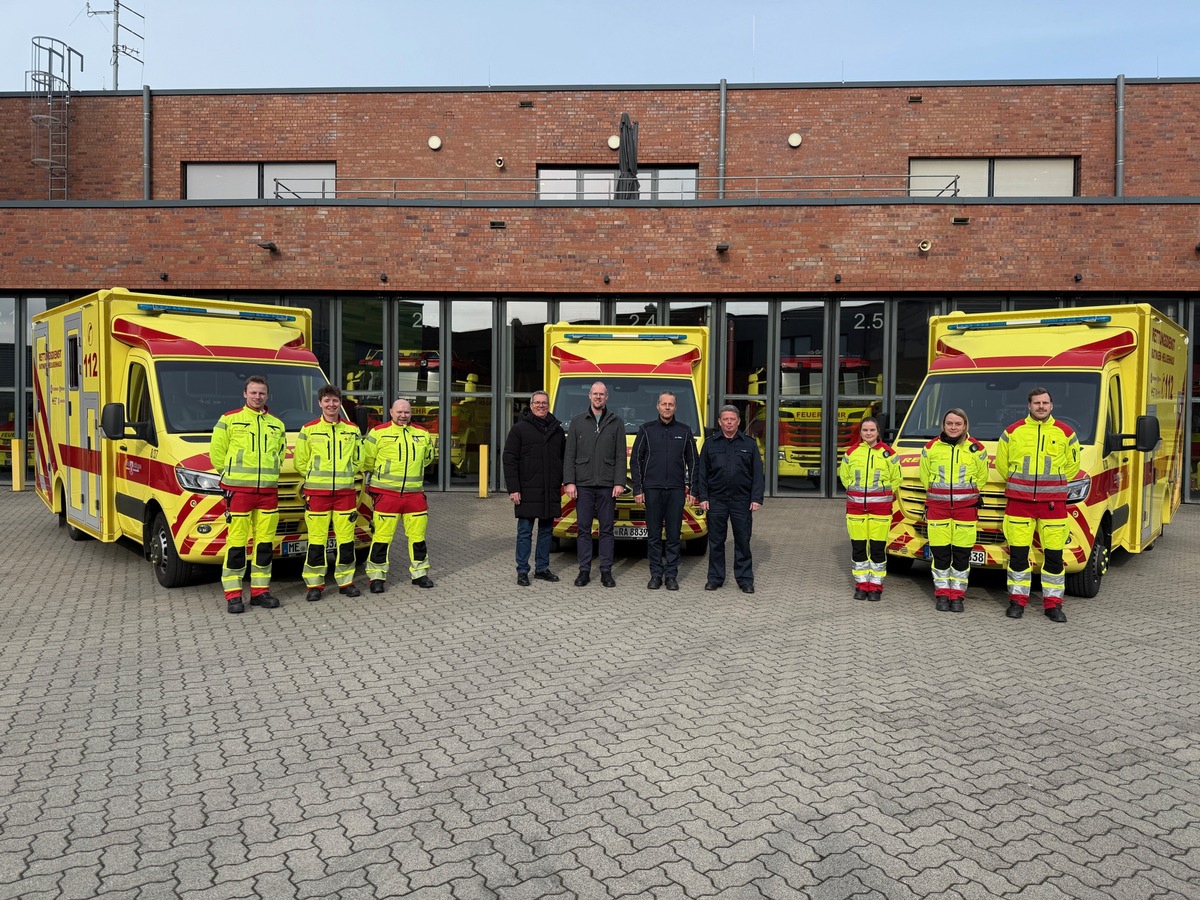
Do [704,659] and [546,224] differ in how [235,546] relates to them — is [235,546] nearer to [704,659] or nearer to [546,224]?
[704,659]

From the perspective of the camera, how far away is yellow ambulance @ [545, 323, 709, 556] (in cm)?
1130

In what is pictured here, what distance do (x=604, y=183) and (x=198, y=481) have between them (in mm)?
13721

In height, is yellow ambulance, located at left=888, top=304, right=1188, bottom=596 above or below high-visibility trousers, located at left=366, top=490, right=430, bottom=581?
above

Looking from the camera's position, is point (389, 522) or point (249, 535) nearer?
point (249, 535)

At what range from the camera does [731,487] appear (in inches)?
Result: 345

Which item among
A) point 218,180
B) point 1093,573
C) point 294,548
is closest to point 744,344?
point 1093,573

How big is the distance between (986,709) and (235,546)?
566 cm

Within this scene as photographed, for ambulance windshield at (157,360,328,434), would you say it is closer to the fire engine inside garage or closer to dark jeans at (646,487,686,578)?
dark jeans at (646,487,686,578)

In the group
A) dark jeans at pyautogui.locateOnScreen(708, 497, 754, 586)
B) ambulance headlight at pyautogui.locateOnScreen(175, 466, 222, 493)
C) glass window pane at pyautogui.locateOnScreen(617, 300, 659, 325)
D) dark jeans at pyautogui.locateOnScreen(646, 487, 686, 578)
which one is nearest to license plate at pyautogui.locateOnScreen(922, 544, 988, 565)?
dark jeans at pyautogui.locateOnScreen(708, 497, 754, 586)

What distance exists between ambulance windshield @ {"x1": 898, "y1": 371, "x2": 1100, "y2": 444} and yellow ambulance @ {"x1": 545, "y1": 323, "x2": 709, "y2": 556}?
2558mm

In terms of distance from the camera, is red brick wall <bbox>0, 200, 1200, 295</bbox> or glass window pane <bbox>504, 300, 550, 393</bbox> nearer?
red brick wall <bbox>0, 200, 1200, 295</bbox>

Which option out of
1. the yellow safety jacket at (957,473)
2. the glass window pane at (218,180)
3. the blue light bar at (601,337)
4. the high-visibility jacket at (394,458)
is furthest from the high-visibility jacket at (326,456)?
the glass window pane at (218,180)

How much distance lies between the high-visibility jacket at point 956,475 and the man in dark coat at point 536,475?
3.41 m

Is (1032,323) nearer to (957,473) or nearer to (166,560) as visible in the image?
(957,473)
